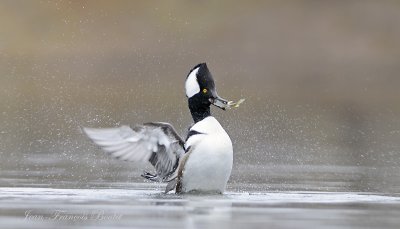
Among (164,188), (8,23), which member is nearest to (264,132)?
(164,188)

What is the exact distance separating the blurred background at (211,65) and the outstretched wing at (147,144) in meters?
7.65

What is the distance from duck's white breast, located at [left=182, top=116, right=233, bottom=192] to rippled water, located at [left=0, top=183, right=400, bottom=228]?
213mm

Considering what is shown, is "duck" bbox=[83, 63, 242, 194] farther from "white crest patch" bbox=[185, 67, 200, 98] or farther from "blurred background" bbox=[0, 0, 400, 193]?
"blurred background" bbox=[0, 0, 400, 193]

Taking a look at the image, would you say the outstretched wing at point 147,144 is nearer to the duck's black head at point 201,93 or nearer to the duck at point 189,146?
the duck at point 189,146

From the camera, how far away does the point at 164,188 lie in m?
16.2

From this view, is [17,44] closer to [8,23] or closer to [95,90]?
[8,23]

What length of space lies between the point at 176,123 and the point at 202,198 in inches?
417

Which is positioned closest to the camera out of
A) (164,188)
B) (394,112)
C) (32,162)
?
(164,188)

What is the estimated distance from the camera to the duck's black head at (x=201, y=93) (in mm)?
15516

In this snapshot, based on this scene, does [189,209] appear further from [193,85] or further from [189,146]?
[193,85]

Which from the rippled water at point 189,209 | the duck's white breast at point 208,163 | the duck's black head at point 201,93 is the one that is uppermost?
the duck's black head at point 201,93

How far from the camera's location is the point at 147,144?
15.4m

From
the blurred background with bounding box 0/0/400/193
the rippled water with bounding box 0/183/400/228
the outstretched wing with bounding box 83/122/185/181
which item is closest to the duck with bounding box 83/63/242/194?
the outstretched wing with bounding box 83/122/185/181

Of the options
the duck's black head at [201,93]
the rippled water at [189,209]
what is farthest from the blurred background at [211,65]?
the rippled water at [189,209]
